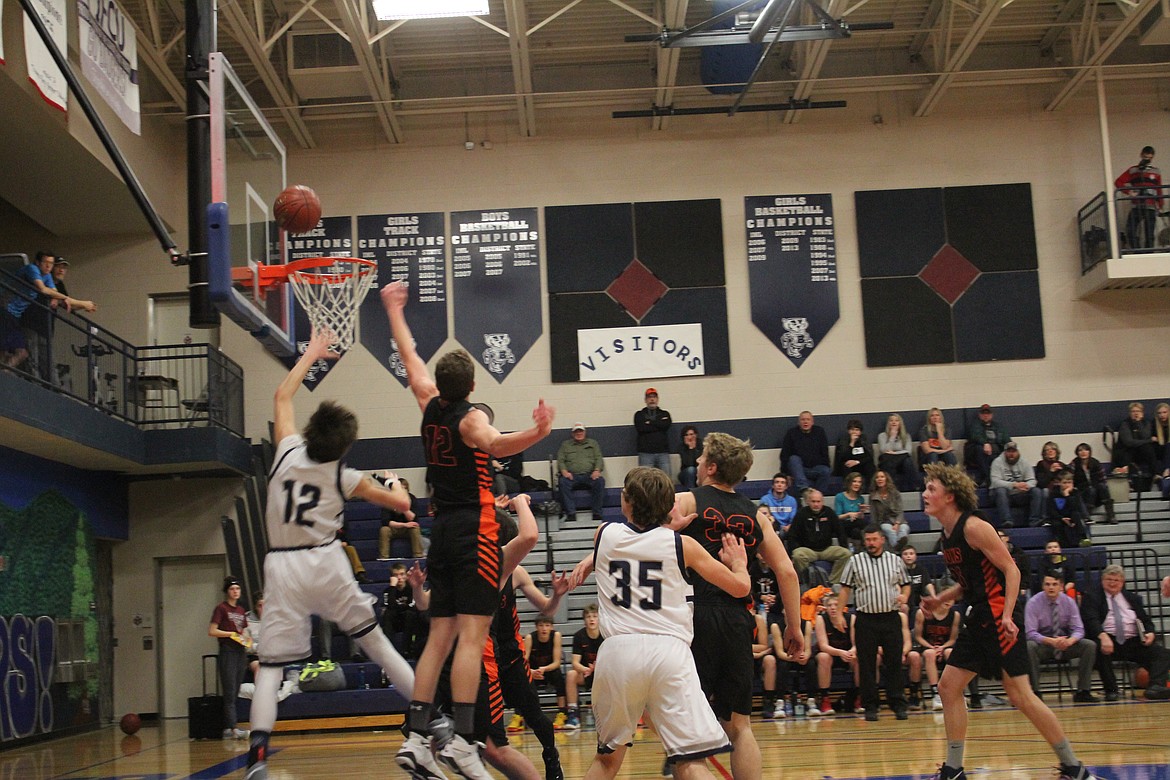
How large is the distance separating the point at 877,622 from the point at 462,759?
25.0 ft

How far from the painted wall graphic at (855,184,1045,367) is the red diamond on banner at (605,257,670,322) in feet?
10.4

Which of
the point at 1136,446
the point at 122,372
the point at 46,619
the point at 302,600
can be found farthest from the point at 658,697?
the point at 1136,446

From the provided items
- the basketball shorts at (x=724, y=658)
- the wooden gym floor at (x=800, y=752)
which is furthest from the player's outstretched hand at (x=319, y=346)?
the wooden gym floor at (x=800, y=752)

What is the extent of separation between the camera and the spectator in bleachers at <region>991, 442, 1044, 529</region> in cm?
1532

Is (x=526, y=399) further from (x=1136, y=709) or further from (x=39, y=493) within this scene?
(x=1136, y=709)

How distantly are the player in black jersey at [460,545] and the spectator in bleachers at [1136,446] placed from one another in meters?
13.6

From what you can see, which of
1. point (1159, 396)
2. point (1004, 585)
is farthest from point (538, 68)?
point (1004, 585)

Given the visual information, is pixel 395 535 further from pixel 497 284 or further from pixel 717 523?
pixel 717 523

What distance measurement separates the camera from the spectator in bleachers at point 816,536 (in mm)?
14000

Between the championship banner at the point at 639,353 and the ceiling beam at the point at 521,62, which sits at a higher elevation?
the ceiling beam at the point at 521,62

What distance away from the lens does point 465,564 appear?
5176 millimetres

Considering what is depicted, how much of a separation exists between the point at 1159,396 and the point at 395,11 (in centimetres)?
1228

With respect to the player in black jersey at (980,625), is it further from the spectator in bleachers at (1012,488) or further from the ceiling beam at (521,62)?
the ceiling beam at (521,62)

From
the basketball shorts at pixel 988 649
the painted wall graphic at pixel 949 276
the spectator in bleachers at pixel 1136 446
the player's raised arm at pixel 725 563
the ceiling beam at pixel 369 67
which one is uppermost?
the ceiling beam at pixel 369 67
